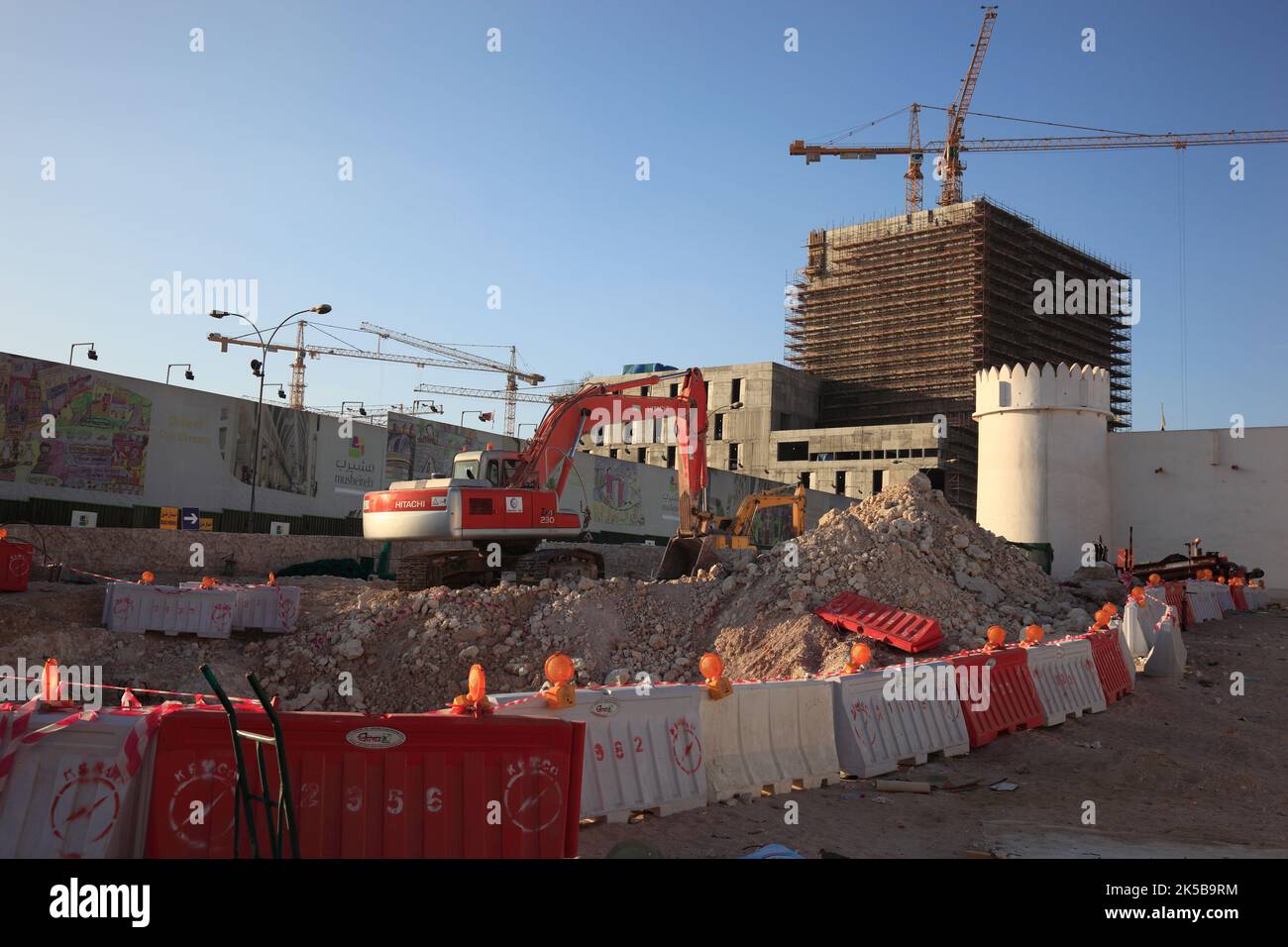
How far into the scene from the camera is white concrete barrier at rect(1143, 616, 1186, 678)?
1468cm

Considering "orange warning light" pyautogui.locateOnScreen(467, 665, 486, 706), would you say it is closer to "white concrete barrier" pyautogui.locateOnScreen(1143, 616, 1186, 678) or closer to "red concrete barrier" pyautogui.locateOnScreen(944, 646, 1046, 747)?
"red concrete barrier" pyautogui.locateOnScreen(944, 646, 1046, 747)

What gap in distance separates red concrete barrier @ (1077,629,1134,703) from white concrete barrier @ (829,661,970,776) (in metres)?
3.64

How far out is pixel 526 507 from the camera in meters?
21.1

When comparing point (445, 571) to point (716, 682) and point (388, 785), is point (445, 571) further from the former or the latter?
point (388, 785)

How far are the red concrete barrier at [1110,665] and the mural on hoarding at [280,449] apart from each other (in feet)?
105

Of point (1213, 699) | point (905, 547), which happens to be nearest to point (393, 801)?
point (1213, 699)

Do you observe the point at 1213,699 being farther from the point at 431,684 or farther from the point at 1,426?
the point at 1,426

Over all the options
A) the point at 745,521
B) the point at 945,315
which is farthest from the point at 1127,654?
the point at 945,315

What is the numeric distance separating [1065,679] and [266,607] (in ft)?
49.2

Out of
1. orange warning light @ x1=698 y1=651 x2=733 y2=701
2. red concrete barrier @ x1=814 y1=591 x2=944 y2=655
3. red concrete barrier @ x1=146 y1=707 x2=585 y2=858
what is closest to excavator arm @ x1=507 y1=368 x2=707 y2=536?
red concrete barrier @ x1=814 y1=591 x2=944 y2=655

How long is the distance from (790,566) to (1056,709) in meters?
7.23

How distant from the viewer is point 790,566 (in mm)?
18281
